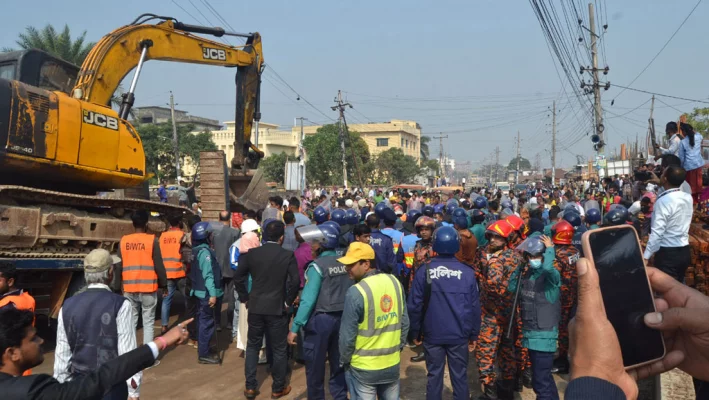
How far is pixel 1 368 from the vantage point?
2.67m

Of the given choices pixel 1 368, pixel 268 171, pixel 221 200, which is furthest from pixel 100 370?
pixel 268 171

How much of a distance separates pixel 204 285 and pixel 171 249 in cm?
110

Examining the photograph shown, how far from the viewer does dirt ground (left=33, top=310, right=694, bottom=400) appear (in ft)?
21.5

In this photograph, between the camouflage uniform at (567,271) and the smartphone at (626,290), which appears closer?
the smartphone at (626,290)

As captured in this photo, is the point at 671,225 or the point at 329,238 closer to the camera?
the point at 329,238

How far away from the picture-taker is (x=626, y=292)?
171 cm

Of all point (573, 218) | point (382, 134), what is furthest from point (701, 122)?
point (382, 134)

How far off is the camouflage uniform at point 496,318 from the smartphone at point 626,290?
391cm

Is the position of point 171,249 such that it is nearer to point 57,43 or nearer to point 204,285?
point 204,285

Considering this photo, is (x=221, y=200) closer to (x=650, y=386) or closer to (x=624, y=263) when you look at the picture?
(x=650, y=386)

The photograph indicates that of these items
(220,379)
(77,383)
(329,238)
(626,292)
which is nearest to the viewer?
(626,292)

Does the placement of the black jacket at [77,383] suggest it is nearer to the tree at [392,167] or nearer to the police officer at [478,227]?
the police officer at [478,227]

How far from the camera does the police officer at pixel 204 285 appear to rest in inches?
292

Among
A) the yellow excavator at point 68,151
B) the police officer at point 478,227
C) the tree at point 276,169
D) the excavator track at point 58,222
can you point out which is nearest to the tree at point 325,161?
the tree at point 276,169
